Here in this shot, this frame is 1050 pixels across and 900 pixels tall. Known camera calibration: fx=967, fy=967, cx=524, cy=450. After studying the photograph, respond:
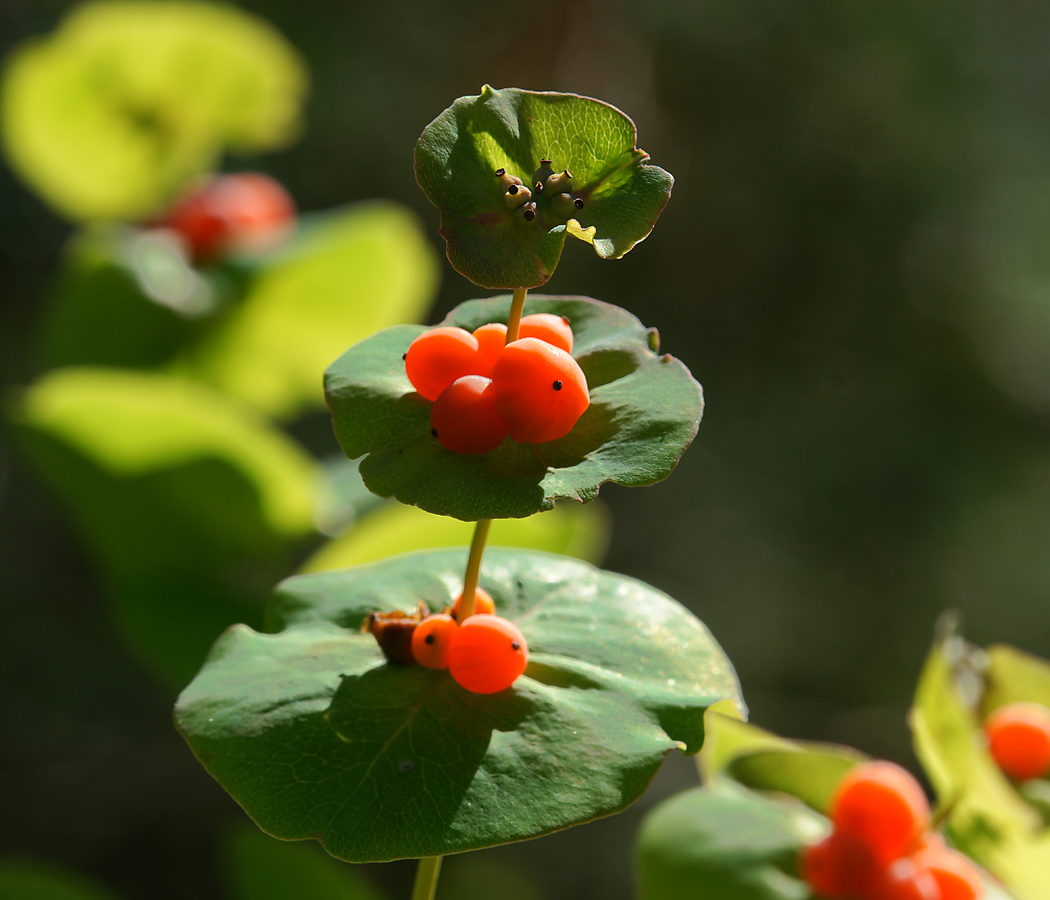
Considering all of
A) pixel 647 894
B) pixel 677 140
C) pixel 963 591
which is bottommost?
pixel 963 591

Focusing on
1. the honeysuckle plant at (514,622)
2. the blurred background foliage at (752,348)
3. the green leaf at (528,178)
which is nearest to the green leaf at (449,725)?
the honeysuckle plant at (514,622)

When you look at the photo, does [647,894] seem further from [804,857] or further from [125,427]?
[125,427]

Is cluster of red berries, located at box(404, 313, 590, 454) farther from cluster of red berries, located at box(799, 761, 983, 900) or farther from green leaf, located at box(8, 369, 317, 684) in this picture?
green leaf, located at box(8, 369, 317, 684)

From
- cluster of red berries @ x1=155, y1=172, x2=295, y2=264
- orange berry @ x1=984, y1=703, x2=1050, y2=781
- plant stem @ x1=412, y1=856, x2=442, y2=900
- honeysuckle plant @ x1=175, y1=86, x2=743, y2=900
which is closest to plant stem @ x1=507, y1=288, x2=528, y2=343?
honeysuckle plant @ x1=175, y1=86, x2=743, y2=900

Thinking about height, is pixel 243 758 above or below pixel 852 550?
above

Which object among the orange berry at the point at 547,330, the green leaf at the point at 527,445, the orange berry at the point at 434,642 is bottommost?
the orange berry at the point at 434,642

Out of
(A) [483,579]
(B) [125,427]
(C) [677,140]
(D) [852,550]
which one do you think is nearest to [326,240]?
(B) [125,427]

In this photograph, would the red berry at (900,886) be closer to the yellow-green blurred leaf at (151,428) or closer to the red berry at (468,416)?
the red berry at (468,416)

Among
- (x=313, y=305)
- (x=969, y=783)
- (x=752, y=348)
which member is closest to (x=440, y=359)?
(x=969, y=783)
